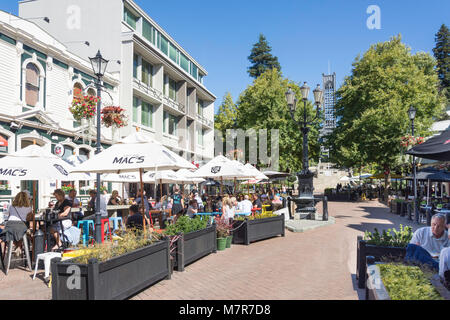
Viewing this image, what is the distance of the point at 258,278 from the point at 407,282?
3.38 m

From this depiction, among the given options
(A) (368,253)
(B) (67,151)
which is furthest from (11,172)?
(B) (67,151)

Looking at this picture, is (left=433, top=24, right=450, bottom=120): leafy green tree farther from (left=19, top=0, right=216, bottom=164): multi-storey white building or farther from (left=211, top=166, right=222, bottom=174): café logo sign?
(left=211, top=166, right=222, bottom=174): café logo sign

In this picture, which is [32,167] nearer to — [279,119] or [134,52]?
[134,52]

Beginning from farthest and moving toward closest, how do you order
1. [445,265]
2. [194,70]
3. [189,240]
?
1. [194,70]
2. [189,240]
3. [445,265]

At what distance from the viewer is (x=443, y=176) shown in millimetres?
16469

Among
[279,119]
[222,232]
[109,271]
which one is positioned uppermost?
[279,119]

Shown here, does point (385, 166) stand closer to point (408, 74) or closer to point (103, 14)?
point (408, 74)

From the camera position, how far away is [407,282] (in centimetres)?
362

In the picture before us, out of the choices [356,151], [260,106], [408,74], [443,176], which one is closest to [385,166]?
[356,151]

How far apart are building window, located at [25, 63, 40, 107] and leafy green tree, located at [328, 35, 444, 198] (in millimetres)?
26091

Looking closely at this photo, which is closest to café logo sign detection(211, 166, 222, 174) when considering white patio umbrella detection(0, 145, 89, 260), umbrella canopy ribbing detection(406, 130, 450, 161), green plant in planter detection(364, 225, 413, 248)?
white patio umbrella detection(0, 145, 89, 260)

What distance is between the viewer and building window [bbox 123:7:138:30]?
78.7 ft

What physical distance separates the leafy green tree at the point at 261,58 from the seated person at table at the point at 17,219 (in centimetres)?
5111

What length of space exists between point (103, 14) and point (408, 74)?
2665 cm
